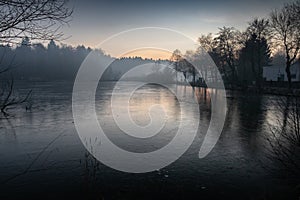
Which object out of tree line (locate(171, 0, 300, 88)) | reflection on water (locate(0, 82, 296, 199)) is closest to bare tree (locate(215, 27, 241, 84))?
tree line (locate(171, 0, 300, 88))

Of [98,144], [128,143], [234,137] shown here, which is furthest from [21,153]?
[234,137]

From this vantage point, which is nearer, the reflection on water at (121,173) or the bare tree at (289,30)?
the reflection on water at (121,173)

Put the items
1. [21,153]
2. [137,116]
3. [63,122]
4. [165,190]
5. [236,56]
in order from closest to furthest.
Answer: [165,190]
[21,153]
[63,122]
[137,116]
[236,56]

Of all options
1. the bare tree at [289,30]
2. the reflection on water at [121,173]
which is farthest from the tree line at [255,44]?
the reflection on water at [121,173]

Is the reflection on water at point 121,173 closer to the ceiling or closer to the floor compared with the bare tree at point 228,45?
closer to the floor

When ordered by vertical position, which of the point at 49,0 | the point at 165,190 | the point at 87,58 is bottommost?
the point at 165,190

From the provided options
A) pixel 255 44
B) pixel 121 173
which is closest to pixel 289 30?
pixel 255 44

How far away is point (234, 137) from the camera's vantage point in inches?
520

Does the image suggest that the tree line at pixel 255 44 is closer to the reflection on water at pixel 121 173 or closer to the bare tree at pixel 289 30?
the bare tree at pixel 289 30

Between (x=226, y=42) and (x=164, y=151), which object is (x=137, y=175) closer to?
(x=164, y=151)

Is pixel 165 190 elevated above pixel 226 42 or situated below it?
below

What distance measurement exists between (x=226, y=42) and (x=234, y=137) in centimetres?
5464

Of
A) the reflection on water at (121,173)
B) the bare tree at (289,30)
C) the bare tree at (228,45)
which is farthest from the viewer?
the bare tree at (228,45)

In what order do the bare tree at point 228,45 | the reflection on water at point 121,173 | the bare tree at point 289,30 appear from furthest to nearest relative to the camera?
the bare tree at point 228,45 → the bare tree at point 289,30 → the reflection on water at point 121,173
